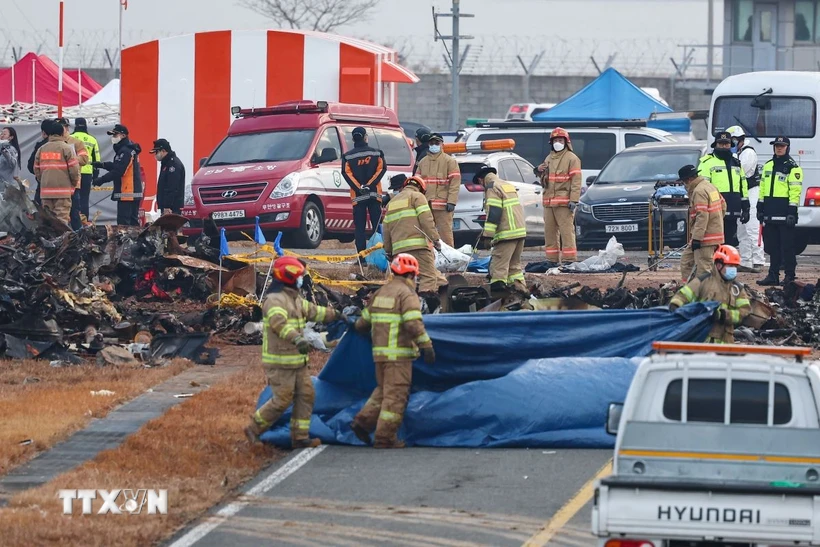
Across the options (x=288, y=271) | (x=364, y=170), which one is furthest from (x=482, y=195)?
(x=288, y=271)

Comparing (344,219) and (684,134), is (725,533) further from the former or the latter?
(684,134)

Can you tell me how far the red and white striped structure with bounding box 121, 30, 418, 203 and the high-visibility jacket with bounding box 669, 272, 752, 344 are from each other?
13582mm

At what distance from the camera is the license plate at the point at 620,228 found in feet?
68.3

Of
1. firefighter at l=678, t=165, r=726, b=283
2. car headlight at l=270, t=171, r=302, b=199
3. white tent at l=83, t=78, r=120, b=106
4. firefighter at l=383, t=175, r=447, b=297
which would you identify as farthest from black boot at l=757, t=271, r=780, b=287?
white tent at l=83, t=78, r=120, b=106

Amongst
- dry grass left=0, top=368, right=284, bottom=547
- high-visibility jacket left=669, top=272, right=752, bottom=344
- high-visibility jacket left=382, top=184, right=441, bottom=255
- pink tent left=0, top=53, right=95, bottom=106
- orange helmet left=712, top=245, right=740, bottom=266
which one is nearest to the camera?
dry grass left=0, top=368, right=284, bottom=547

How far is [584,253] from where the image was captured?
21.7 meters

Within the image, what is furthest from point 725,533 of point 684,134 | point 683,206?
point 684,134

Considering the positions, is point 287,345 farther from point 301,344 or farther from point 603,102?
point 603,102

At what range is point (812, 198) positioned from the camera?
21.3 meters

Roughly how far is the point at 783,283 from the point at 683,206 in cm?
221

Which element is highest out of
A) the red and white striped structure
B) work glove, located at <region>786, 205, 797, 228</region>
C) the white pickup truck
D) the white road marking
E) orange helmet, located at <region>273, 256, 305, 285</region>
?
the red and white striped structure

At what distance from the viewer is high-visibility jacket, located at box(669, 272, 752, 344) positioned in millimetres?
12109

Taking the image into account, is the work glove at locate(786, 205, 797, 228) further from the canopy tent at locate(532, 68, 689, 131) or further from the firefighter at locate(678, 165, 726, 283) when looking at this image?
the canopy tent at locate(532, 68, 689, 131)

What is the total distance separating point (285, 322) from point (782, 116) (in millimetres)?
13389
